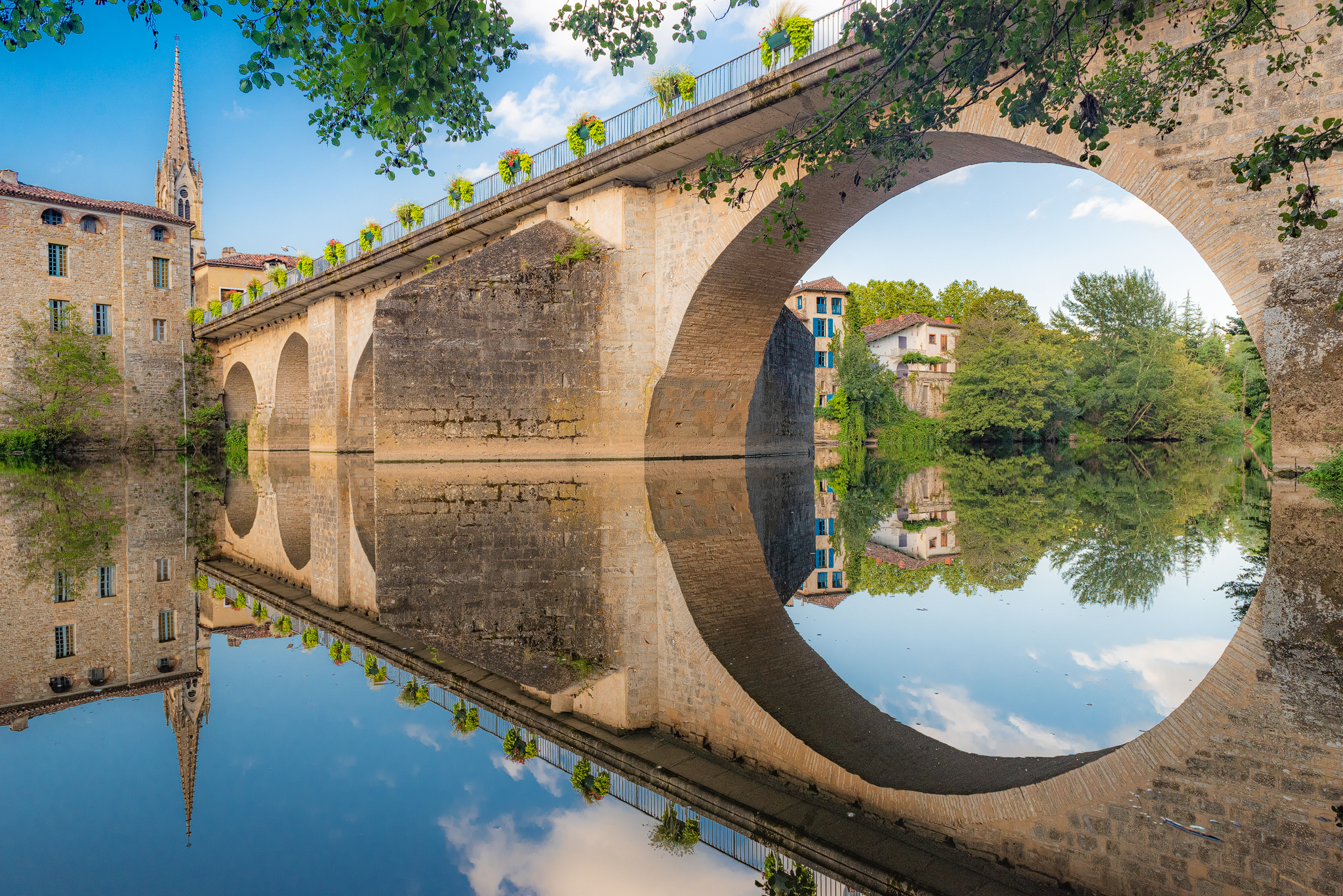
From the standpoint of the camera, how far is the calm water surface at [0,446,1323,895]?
5.86ft

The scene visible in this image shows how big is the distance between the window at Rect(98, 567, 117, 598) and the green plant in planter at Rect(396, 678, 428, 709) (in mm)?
2794

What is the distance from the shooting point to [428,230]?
758 inches

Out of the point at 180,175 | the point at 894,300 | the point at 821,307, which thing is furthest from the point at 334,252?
the point at 180,175

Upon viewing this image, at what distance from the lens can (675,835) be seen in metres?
1.92

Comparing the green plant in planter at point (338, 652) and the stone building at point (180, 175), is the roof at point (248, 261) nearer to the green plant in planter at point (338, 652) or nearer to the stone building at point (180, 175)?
the stone building at point (180, 175)

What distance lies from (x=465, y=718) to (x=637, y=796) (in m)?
0.72

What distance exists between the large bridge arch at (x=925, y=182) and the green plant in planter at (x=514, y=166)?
14.0 ft

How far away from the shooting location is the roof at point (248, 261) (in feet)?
151

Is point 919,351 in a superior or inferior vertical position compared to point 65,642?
superior

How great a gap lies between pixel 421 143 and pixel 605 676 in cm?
447

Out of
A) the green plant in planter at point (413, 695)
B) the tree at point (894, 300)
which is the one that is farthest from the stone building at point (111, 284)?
the tree at point (894, 300)

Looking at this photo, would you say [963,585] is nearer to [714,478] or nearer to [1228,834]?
[1228,834]

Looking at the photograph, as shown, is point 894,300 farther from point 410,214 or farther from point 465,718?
point 465,718

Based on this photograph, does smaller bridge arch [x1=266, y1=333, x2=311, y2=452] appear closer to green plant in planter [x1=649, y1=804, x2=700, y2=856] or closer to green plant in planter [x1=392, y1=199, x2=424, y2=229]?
green plant in planter [x1=392, y1=199, x2=424, y2=229]
